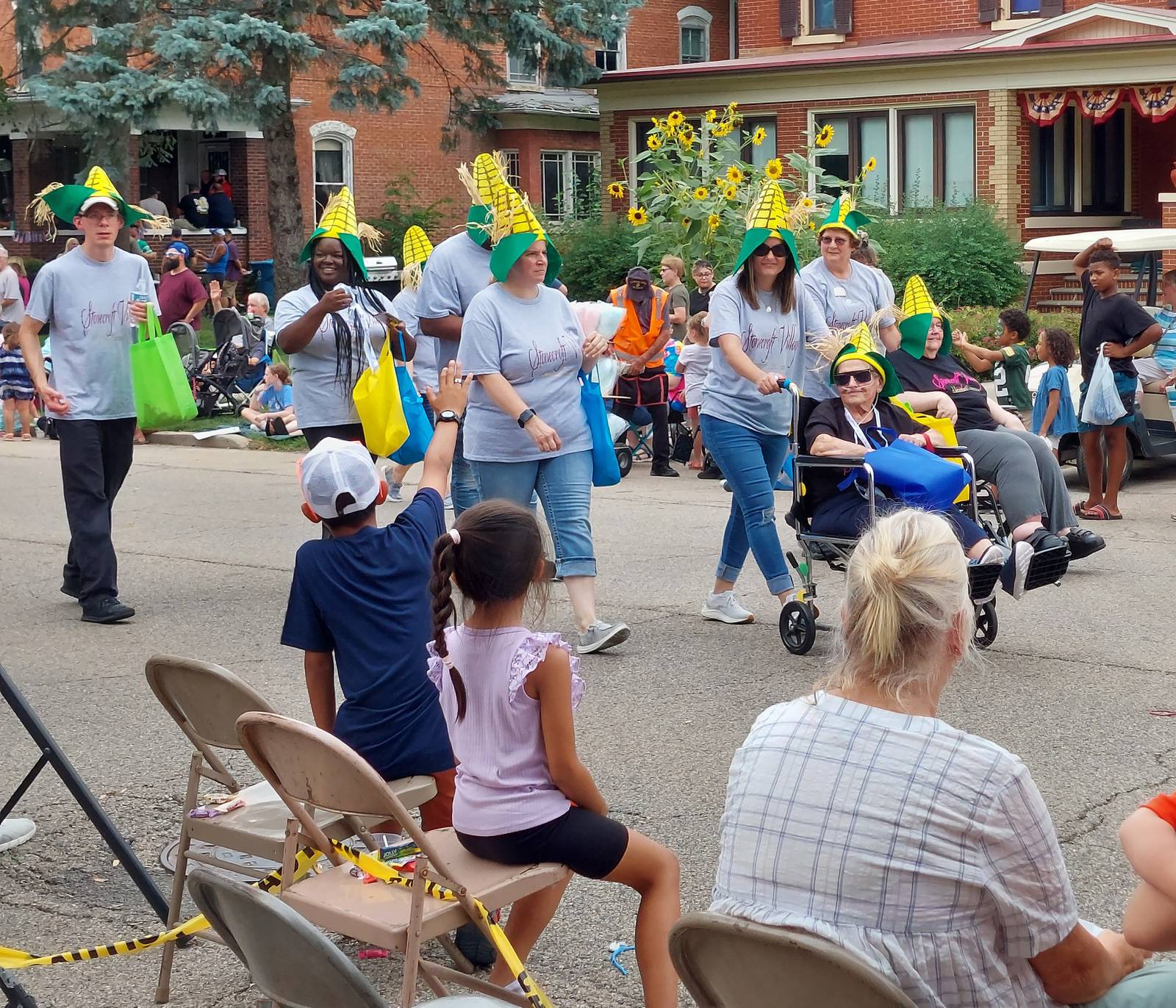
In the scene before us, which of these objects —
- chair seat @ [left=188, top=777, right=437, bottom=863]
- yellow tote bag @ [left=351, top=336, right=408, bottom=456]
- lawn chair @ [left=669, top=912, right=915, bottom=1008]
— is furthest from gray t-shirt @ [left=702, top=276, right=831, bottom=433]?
lawn chair @ [left=669, top=912, right=915, bottom=1008]

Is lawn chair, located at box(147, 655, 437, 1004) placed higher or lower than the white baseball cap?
lower

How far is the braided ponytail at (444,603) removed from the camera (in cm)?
363

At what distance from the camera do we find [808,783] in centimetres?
274

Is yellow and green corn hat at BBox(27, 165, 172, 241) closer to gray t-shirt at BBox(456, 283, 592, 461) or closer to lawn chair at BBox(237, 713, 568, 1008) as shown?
gray t-shirt at BBox(456, 283, 592, 461)

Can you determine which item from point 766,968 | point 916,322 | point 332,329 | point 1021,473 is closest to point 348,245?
point 332,329

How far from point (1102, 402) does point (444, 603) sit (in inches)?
317

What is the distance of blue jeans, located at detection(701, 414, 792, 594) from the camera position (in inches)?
292

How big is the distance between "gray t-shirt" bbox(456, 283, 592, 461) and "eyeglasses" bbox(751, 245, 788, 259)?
0.95 meters

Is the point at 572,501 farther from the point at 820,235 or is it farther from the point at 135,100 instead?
the point at 135,100

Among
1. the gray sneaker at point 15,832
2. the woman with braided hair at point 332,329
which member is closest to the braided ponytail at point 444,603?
the gray sneaker at point 15,832

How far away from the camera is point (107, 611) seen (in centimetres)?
820

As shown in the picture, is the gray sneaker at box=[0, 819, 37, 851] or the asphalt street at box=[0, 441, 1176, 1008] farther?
the gray sneaker at box=[0, 819, 37, 851]

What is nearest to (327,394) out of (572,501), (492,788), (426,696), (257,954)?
(572,501)

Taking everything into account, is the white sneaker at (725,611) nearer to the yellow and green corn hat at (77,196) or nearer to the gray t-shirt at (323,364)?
the gray t-shirt at (323,364)
